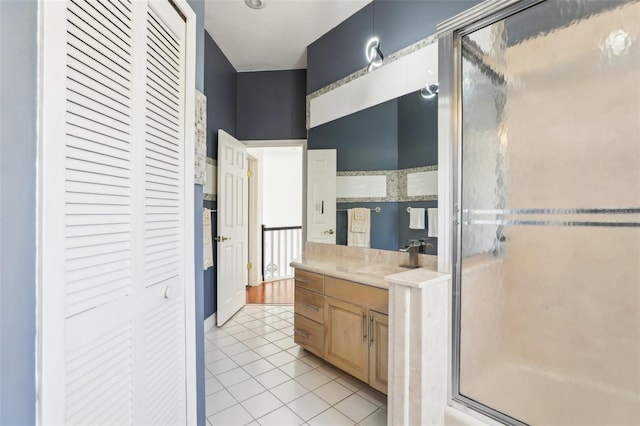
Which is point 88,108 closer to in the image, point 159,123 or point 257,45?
point 159,123

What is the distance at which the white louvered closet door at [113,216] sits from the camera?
746 mm

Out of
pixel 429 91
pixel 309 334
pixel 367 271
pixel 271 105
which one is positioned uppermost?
pixel 271 105

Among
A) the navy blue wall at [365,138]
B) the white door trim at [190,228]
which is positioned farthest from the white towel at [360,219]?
the white door trim at [190,228]

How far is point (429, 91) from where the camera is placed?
6.89 ft

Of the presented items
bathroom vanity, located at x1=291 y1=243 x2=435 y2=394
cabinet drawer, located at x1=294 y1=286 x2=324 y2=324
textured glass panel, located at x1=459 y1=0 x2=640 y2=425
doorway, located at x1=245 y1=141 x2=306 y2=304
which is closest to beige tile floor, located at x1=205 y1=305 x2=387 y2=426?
bathroom vanity, located at x1=291 y1=243 x2=435 y2=394

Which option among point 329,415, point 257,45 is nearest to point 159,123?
point 329,415

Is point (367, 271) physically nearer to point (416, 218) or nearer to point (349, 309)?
point (349, 309)

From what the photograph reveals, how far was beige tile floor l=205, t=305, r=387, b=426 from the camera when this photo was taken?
1.84 m

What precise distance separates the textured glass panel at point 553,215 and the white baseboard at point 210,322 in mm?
2595

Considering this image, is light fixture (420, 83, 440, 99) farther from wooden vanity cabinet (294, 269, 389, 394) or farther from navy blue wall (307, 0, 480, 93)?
wooden vanity cabinet (294, 269, 389, 394)

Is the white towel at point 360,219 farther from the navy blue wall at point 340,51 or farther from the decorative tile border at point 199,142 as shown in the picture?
the decorative tile border at point 199,142

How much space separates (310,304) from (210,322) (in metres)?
1.45

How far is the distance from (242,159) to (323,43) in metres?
1.71

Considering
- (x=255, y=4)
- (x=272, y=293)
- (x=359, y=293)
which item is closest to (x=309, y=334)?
(x=359, y=293)
